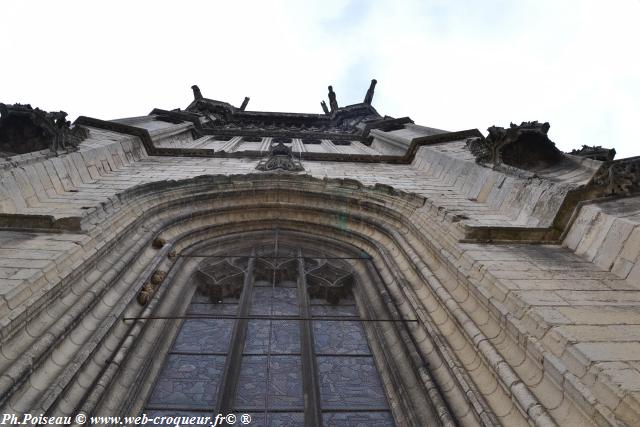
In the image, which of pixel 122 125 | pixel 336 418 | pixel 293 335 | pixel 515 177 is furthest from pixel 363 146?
pixel 336 418

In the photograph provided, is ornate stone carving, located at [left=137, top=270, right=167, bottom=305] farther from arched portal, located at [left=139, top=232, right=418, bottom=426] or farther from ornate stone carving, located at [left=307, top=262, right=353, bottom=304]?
ornate stone carving, located at [left=307, top=262, right=353, bottom=304]

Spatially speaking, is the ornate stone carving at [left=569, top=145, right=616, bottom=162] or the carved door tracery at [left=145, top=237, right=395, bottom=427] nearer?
the carved door tracery at [left=145, top=237, right=395, bottom=427]

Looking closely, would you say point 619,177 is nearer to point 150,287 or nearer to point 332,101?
point 150,287

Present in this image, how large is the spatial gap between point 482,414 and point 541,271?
1.82 meters

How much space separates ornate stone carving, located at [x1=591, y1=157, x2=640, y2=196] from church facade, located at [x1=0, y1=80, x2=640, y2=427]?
2cm

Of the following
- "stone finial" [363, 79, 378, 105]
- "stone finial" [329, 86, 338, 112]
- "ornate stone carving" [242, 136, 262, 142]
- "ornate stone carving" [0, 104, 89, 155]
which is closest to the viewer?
"ornate stone carving" [0, 104, 89, 155]

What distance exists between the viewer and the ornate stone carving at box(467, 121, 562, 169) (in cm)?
746

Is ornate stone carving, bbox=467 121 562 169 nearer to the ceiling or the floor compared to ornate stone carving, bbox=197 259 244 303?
nearer to the ceiling

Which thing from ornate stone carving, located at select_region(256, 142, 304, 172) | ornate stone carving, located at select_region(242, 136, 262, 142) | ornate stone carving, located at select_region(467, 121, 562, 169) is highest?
ornate stone carving, located at select_region(467, 121, 562, 169)

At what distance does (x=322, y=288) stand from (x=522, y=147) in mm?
3989

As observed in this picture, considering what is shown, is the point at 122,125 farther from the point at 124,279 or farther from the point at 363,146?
the point at 363,146

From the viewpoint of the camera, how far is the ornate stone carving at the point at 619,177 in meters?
5.29

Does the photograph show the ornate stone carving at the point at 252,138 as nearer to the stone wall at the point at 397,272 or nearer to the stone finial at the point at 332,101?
the stone wall at the point at 397,272

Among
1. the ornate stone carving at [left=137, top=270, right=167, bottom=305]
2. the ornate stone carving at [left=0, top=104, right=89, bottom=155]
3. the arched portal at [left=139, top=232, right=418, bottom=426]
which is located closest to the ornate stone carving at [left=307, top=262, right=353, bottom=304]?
the arched portal at [left=139, top=232, right=418, bottom=426]
